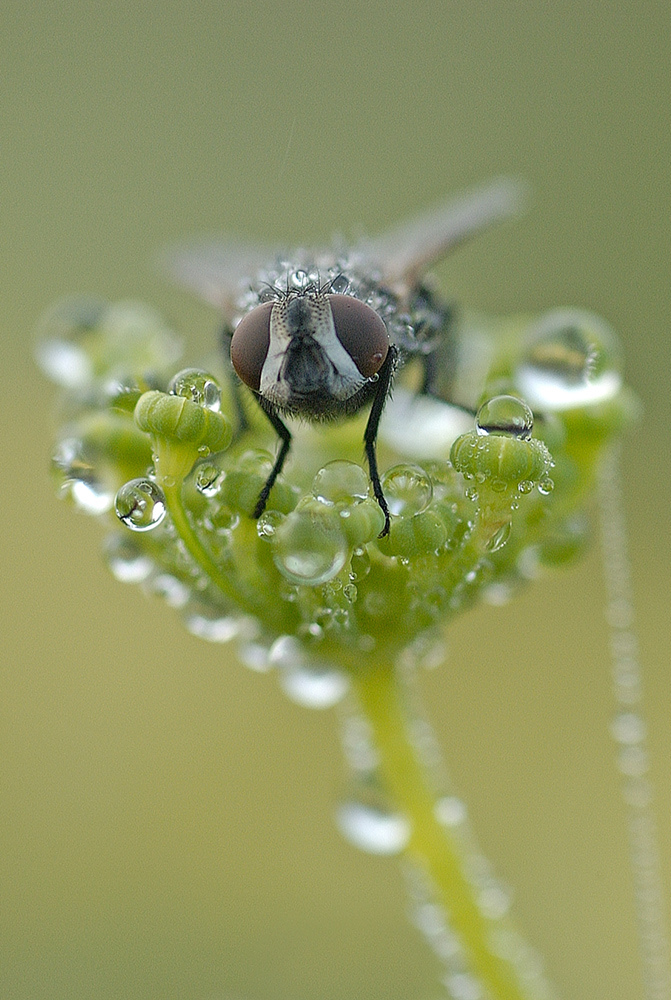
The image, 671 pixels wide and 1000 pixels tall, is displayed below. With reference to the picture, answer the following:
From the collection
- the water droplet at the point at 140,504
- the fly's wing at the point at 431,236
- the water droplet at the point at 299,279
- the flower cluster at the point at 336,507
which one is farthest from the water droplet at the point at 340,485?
the fly's wing at the point at 431,236

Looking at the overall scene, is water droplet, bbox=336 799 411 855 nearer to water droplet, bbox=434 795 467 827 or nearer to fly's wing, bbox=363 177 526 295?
water droplet, bbox=434 795 467 827

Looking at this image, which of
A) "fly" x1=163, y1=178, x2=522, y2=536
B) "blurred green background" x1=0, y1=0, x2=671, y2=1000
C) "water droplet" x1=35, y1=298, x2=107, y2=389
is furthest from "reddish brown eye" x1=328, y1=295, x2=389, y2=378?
"blurred green background" x1=0, y1=0, x2=671, y2=1000

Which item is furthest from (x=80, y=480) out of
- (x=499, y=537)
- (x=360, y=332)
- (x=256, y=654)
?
(x=499, y=537)

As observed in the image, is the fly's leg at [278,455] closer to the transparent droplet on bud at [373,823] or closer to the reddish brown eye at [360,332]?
the reddish brown eye at [360,332]

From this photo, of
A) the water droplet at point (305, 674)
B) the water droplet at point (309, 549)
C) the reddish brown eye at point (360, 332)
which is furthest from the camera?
the reddish brown eye at point (360, 332)

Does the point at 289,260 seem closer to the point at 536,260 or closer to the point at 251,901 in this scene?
the point at 251,901

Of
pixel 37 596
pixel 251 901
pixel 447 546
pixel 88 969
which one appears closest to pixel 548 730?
pixel 251 901
